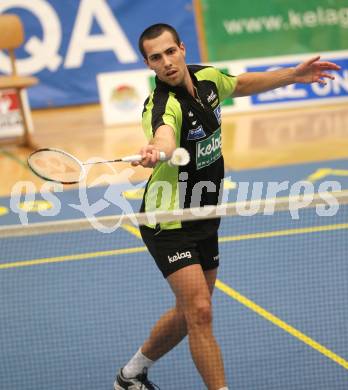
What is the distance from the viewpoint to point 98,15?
13570 millimetres

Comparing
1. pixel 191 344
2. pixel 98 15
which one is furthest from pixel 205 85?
pixel 98 15

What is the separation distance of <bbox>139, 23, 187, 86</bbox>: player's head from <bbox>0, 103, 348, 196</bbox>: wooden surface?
512 centimetres

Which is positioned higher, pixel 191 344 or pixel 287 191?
pixel 191 344

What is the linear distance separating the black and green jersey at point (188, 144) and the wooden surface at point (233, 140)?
16.3 ft

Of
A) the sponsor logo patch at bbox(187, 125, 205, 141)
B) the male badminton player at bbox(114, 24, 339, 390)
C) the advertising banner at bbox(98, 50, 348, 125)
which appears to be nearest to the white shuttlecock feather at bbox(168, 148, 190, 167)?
the male badminton player at bbox(114, 24, 339, 390)

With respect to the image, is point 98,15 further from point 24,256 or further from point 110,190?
point 24,256

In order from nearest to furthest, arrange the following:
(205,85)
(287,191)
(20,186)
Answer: (205,85) < (287,191) < (20,186)

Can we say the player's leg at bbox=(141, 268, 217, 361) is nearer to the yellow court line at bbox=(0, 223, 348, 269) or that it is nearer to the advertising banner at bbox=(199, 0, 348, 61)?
A: the yellow court line at bbox=(0, 223, 348, 269)

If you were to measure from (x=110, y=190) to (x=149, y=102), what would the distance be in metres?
4.76

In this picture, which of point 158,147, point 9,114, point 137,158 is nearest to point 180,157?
point 158,147

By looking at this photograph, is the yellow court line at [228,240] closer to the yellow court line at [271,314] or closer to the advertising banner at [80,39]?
the yellow court line at [271,314]

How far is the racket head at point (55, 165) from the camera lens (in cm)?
411

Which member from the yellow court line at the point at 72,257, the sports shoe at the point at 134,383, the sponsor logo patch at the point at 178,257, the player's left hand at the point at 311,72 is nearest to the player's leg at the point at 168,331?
the sports shoe at the point at 134,383

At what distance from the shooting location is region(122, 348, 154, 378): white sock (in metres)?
4.59
